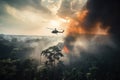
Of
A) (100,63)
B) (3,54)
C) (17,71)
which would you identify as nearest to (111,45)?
(100,63)

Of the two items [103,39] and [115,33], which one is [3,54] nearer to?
[103,39]

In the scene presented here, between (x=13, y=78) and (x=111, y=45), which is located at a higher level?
(x=111, y=45)

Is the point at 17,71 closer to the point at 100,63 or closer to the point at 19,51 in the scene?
the point at 100,63

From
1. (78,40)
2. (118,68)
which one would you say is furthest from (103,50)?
(118,68)

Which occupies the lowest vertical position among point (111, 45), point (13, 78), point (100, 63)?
point (13, 78)

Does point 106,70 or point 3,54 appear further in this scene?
point 3,54

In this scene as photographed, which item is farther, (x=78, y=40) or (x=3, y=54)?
(x=3, y=54)

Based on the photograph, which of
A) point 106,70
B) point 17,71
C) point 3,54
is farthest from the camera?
point 3,54

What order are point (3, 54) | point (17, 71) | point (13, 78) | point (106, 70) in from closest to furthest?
1. point (106, 70)
2. point (13, 78)
3. point (17, 71)
4. point (3, 54)

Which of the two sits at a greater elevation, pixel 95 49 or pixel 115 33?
pixel 115 33
